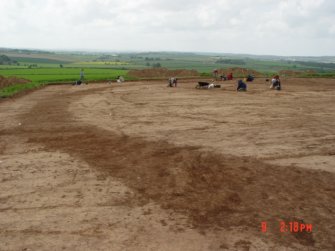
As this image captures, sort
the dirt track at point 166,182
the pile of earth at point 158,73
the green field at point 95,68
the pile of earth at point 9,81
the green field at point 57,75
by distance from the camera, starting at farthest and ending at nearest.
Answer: the pile of earth at point 158,73
the green field at point 95,68
the green field at point 57,75
the pile of earth at point 9,81
the dirt track at point 166,182

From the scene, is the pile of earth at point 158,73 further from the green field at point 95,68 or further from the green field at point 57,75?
the green field at point 57,75

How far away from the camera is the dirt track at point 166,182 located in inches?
219

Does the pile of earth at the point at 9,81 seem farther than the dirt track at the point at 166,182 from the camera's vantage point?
Yes

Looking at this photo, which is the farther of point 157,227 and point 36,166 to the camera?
point 36,166

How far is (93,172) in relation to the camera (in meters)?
8.41

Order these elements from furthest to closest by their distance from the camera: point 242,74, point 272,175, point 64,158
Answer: point 242,74 < point 64,158 < point 272,175

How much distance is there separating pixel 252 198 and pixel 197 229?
1676mm

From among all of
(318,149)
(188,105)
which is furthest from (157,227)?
(188,105)

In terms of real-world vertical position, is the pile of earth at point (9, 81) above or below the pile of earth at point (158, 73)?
below

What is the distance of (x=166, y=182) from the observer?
7.77 metres

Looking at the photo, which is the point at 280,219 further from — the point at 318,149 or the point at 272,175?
the point at 318,149
